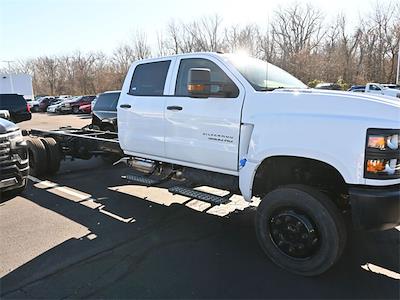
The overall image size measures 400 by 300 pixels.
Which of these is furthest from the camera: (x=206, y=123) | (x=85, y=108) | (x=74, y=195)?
(x=85, y=108)

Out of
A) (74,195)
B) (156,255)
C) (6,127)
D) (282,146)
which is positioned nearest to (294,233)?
(282,146)

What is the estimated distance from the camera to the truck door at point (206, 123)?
4340 mm

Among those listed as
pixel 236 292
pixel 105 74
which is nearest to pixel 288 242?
pixel 236 292

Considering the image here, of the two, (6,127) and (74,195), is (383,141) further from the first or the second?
(6,127)

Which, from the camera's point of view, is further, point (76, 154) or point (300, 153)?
point (76, 154)

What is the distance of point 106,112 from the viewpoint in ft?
36.5

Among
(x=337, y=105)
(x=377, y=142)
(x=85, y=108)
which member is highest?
(x=337, y=105)

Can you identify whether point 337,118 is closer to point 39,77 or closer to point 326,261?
point 326,261

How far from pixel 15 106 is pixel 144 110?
14.9 metres

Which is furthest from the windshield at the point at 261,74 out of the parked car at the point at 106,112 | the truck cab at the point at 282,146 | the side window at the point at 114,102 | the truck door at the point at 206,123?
the side window at the point at 114,102

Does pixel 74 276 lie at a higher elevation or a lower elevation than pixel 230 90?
lower

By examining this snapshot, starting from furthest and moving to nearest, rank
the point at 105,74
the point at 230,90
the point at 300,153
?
the point at 105,74 → the point at 230,90 → the point at 300,153

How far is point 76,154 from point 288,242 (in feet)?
17.8

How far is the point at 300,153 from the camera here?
3.62m
